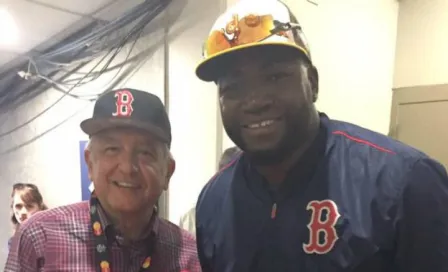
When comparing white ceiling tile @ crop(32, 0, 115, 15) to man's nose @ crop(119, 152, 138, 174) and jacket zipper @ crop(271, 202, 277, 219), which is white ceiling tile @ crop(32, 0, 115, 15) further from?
jacket zipper @ crop(271, 202, 277, 219)

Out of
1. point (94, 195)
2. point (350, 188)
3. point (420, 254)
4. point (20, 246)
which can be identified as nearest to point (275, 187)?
point (350, 188)

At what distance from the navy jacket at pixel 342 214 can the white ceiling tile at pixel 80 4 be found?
136 cm

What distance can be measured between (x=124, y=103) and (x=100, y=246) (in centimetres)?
36

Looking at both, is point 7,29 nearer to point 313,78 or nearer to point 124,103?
point 124,103

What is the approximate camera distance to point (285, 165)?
1.00m

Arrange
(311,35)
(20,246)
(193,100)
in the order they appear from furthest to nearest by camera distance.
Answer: (311,35)
(193,100)
(20,246)

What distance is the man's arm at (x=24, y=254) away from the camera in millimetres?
1094

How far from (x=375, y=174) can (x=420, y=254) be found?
172 mm

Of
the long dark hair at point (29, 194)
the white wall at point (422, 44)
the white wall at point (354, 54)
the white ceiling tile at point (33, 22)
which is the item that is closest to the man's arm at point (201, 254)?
the white wall at point (354, 54)

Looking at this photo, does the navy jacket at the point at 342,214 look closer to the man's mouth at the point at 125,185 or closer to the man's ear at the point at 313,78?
the man's ear at the point at 313,78

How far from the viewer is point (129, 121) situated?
1.12 metres

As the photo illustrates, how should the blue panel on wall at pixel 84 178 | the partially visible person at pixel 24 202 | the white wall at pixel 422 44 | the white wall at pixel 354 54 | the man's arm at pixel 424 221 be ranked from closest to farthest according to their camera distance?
the man's arm at pixel 424 221
the blue panel on wall at pixel 84 178
the white wall at pixel 354 54
the partially visible person at pixel 24 202
the white wall at pixel 422 44

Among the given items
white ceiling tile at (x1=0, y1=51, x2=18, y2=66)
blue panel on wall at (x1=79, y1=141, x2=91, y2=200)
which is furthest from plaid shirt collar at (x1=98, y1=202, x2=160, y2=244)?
white ceiling tile at (x1=0, y1=51, x2=18, y2=66)

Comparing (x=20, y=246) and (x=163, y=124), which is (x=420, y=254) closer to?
(x=163, y=124)
